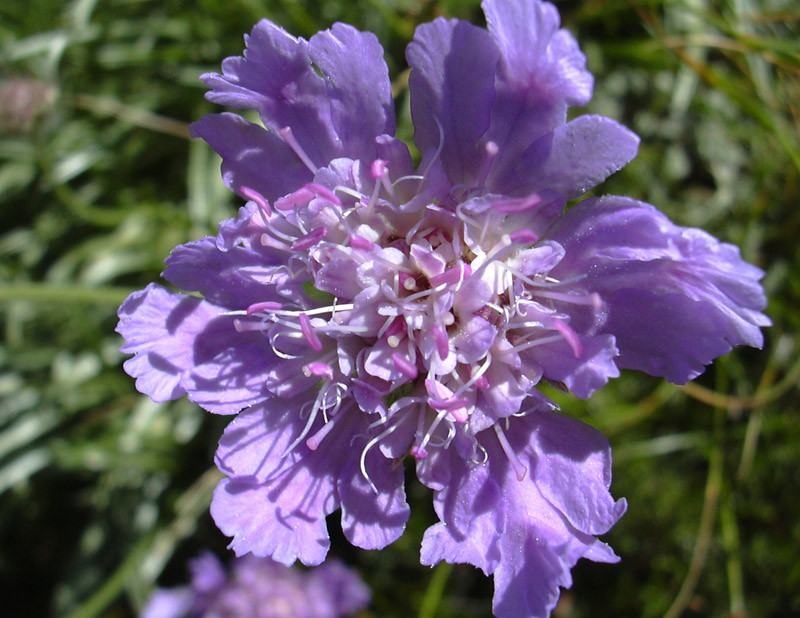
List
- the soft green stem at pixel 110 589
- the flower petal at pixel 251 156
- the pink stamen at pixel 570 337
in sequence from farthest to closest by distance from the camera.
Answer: the soft green stem at pixel 110 589, the flower petal at pixel 251 156, the pink stamen at pixel 570 337

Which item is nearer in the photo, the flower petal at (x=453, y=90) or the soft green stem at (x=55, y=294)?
the flower petal at (x=453, y=90)

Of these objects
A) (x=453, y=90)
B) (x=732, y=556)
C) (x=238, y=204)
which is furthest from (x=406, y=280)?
(x=732, y=556)

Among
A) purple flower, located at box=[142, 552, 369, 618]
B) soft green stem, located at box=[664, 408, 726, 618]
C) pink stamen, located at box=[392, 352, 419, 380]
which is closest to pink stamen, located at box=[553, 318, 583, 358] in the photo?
pink stamen, located at box=[392, 352, 419, 380]

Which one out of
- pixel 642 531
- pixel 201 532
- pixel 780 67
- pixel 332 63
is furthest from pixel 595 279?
pixel 201 532

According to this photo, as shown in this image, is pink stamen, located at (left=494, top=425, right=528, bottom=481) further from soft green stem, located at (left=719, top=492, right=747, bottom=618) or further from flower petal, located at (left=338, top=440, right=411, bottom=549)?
soft green stem, located at (left=719, top=492, right=747, bottom=618)

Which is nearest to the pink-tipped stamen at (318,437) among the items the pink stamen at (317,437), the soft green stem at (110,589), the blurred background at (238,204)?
the pink stamen at (317,437)

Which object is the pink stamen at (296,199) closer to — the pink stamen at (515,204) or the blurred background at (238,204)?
the pink stamen at (515,204)
